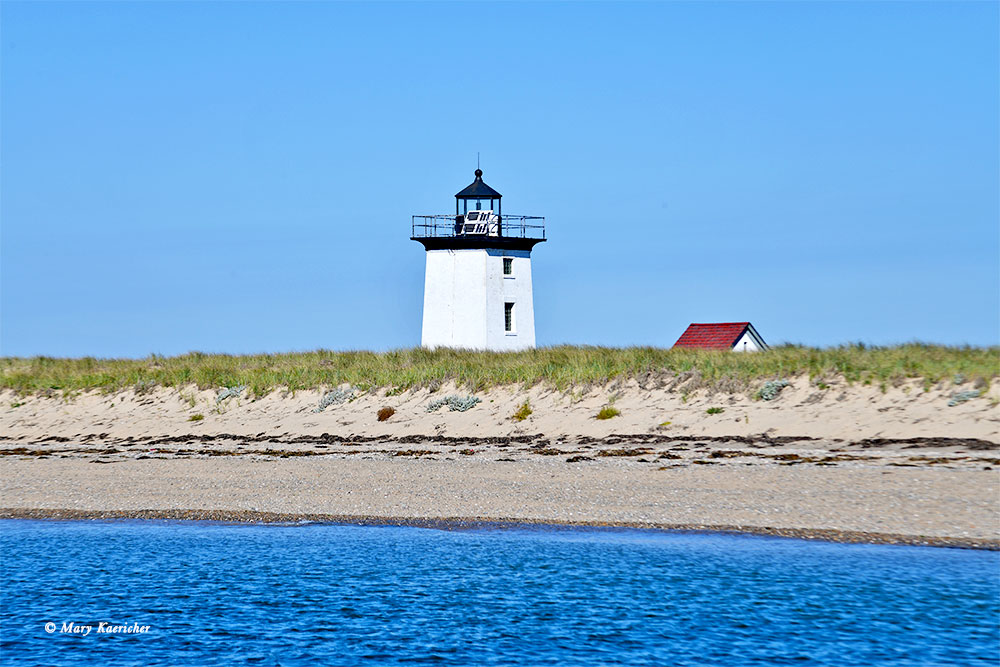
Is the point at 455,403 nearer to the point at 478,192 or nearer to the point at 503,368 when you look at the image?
the point at 503,368

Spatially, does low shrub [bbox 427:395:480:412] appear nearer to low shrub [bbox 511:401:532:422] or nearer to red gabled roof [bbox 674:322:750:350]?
low shrub [bbox 511:401:532:422]

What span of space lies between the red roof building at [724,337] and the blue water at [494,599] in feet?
108

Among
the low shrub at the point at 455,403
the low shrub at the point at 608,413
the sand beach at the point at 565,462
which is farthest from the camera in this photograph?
the low shrub at the point at 455,403

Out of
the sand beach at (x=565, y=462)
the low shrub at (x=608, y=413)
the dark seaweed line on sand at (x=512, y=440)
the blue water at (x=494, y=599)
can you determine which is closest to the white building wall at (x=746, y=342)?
the sand beach at (x=565, y=462)

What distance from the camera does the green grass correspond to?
25.0 metres

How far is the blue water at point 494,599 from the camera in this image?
12125 millimetres

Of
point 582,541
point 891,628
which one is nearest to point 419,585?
point 582,541

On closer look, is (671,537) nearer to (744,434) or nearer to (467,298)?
(744,434)

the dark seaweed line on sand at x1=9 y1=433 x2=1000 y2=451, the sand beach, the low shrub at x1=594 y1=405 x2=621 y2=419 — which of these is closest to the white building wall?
the sand beach

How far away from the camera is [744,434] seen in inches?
925

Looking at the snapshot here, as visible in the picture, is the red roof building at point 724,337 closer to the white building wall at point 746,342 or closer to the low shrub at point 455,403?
the white building wall at point 746,342

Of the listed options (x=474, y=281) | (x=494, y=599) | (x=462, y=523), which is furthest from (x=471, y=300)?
(x=494, y=599)

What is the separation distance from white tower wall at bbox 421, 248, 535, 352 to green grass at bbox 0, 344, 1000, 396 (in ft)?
17.6

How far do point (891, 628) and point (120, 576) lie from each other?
10090 millimetres
